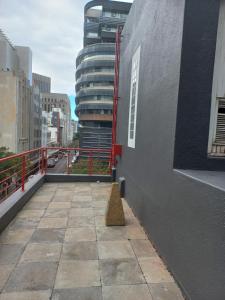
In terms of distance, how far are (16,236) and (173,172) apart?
2.58 metres

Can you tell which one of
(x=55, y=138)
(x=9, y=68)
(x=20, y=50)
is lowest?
(x=55, y=138)

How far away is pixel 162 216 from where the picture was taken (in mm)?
3264

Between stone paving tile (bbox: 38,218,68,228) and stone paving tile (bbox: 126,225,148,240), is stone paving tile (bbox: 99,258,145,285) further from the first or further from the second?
stone paving tile (bbox: 38,218,68,228)

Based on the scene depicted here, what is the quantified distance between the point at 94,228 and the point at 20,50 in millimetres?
78604

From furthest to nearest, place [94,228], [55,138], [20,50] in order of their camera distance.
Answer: [55,138] < [20,50] < [94,228]

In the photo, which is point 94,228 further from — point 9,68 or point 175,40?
point 9,68

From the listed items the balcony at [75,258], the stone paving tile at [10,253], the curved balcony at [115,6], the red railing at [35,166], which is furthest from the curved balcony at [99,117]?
the stone paving tile at [10,253]

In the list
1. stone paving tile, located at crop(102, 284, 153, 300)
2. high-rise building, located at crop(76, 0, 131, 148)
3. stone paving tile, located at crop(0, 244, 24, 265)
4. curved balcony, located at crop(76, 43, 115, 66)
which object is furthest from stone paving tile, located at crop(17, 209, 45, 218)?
curved balcony, located at crop(76, 43, 115, 66)

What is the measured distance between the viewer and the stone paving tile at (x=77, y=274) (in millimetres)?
2609

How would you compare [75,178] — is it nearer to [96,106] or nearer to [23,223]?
[23,223]

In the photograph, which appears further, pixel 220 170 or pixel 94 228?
pixel 94 228

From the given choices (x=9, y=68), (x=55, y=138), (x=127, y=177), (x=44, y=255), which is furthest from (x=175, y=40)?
(x=55, y=138)

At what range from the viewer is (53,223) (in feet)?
14.3

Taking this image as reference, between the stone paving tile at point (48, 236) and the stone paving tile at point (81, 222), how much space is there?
33 cm
